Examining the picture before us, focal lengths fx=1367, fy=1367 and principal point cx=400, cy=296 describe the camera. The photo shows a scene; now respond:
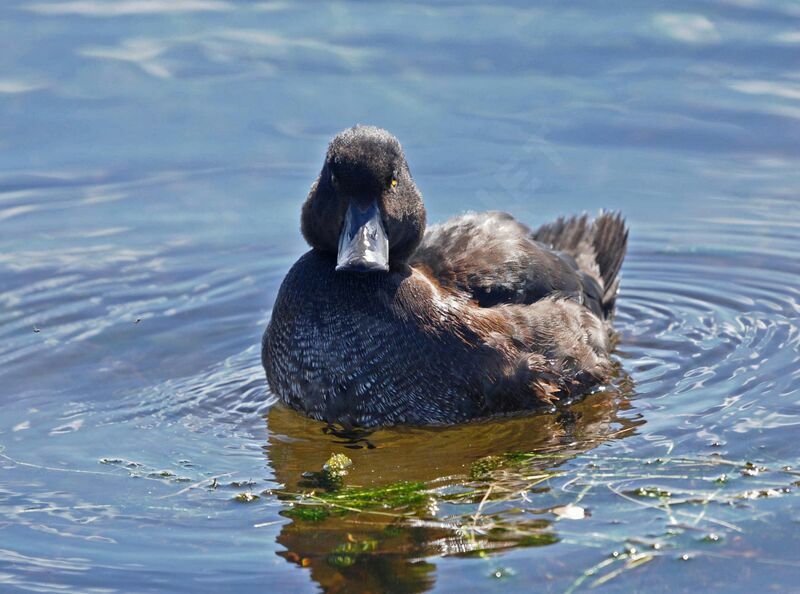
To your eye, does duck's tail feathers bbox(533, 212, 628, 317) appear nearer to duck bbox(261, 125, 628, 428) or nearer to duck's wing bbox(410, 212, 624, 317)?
duck's wing bbox(410, 212, 624, 317)

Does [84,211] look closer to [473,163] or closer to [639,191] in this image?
[473,163]

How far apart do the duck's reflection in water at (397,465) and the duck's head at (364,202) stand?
3.56 ft

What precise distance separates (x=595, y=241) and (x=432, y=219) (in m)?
1.61

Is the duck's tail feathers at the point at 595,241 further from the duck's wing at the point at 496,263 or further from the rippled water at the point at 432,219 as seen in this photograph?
the duck's wing at the point at 496,263

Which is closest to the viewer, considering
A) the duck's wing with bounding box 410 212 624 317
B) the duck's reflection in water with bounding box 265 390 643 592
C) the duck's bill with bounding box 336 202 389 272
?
the duck's reflection in water with bounding box 265 390 643 592

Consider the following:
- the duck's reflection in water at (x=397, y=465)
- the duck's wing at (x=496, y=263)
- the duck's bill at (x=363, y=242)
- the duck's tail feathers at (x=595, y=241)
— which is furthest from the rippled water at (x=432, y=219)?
the duck's bill at (x=363, y=242)

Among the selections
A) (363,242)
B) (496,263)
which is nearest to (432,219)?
(496,263)

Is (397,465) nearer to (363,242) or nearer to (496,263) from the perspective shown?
(363,242)

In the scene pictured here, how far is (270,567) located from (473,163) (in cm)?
635

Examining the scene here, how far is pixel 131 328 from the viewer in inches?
401

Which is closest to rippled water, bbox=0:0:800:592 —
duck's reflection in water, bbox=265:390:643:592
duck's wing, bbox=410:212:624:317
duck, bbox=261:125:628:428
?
duck's reflection in water, bbox=265:390:643:592

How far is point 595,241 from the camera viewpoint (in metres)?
10.6

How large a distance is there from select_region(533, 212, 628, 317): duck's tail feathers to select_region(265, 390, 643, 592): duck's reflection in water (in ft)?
5.36

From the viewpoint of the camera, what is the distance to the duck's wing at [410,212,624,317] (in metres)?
8.90
